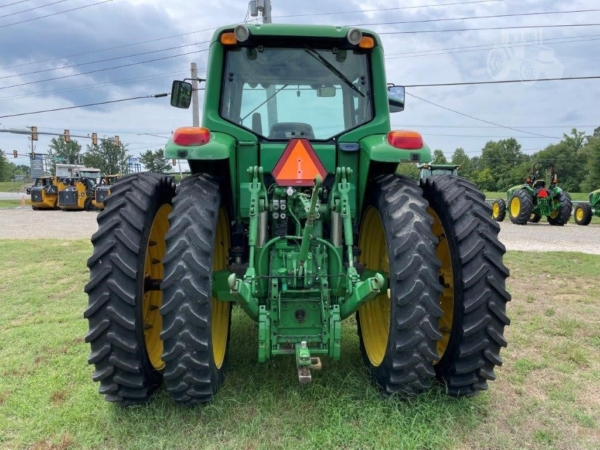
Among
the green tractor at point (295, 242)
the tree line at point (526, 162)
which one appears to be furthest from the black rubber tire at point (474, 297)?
the tree line at point (526, 162)

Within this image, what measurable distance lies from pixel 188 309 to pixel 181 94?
2332 mm

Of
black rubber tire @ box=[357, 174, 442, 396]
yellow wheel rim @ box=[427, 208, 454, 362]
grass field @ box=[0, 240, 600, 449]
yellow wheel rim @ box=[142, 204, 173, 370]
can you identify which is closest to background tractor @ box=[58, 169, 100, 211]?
grass field @ box=[0, 240, 600, 449]

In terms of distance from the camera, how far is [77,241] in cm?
Answer: 1013

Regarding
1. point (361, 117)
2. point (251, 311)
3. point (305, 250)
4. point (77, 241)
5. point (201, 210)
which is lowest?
point (77, 241)

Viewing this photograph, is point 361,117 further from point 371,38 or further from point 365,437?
point 365,437

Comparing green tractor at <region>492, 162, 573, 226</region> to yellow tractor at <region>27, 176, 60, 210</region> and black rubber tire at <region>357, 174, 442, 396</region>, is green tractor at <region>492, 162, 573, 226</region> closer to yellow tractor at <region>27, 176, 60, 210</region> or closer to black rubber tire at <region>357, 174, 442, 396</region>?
black rubber tire at <region>357, 174, 442, 396</region>

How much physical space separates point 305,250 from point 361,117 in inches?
51.9

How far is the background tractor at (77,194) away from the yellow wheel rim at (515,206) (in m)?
18.5

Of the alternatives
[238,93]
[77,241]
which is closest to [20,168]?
[77,241]

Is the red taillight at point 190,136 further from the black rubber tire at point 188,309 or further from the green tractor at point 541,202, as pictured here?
the green tractor at point 541,202

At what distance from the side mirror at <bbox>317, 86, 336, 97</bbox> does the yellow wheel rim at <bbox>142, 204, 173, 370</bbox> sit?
1.41 m

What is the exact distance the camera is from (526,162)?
6975 cm

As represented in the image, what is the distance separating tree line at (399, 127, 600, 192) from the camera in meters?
53.8

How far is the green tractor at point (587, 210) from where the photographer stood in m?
16.7
